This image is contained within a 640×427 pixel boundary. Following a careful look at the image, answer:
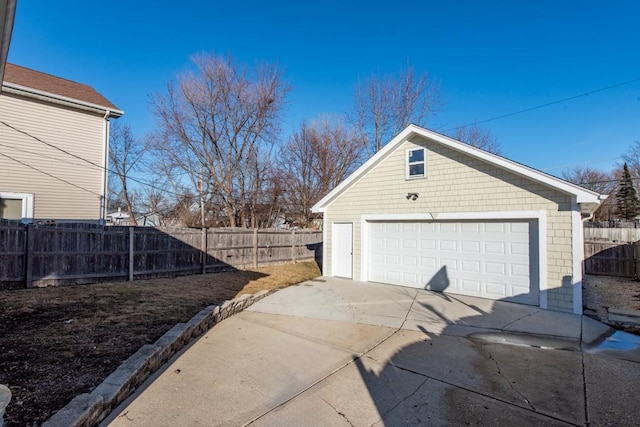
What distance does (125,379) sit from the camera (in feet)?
10.6

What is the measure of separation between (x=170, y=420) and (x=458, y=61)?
18.3 meters

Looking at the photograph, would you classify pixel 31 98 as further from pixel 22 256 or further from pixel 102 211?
pixel 22 256

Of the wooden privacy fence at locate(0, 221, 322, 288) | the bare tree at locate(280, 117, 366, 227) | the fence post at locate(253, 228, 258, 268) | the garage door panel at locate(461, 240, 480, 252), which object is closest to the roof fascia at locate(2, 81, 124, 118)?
the wooden privacy fence at locate(0, 221, 322, 288)

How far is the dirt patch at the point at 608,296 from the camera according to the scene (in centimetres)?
711

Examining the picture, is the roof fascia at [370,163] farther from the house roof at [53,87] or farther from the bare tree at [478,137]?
the bare tree at [478,137]

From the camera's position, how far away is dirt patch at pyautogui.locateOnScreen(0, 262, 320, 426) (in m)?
3.08

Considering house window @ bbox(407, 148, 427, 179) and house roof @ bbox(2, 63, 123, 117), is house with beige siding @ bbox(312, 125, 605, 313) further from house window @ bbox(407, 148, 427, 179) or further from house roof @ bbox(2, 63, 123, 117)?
house roof @ bbox(2, 63, 123, 117)

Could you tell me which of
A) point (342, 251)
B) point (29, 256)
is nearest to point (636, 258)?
point (342, 251)

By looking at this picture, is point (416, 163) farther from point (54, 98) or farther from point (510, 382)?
point (54, 98)

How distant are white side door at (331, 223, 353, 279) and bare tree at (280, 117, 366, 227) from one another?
13.2m

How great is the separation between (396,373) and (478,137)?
80.2ft

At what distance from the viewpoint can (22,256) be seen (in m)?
7.57

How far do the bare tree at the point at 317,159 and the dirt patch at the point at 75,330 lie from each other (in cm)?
1599

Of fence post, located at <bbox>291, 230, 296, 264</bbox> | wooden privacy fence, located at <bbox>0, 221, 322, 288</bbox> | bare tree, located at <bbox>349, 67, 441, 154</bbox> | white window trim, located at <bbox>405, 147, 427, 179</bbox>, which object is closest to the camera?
wooden privacy fence, located at <bbox>0, 221, 322, 288</bbox>
